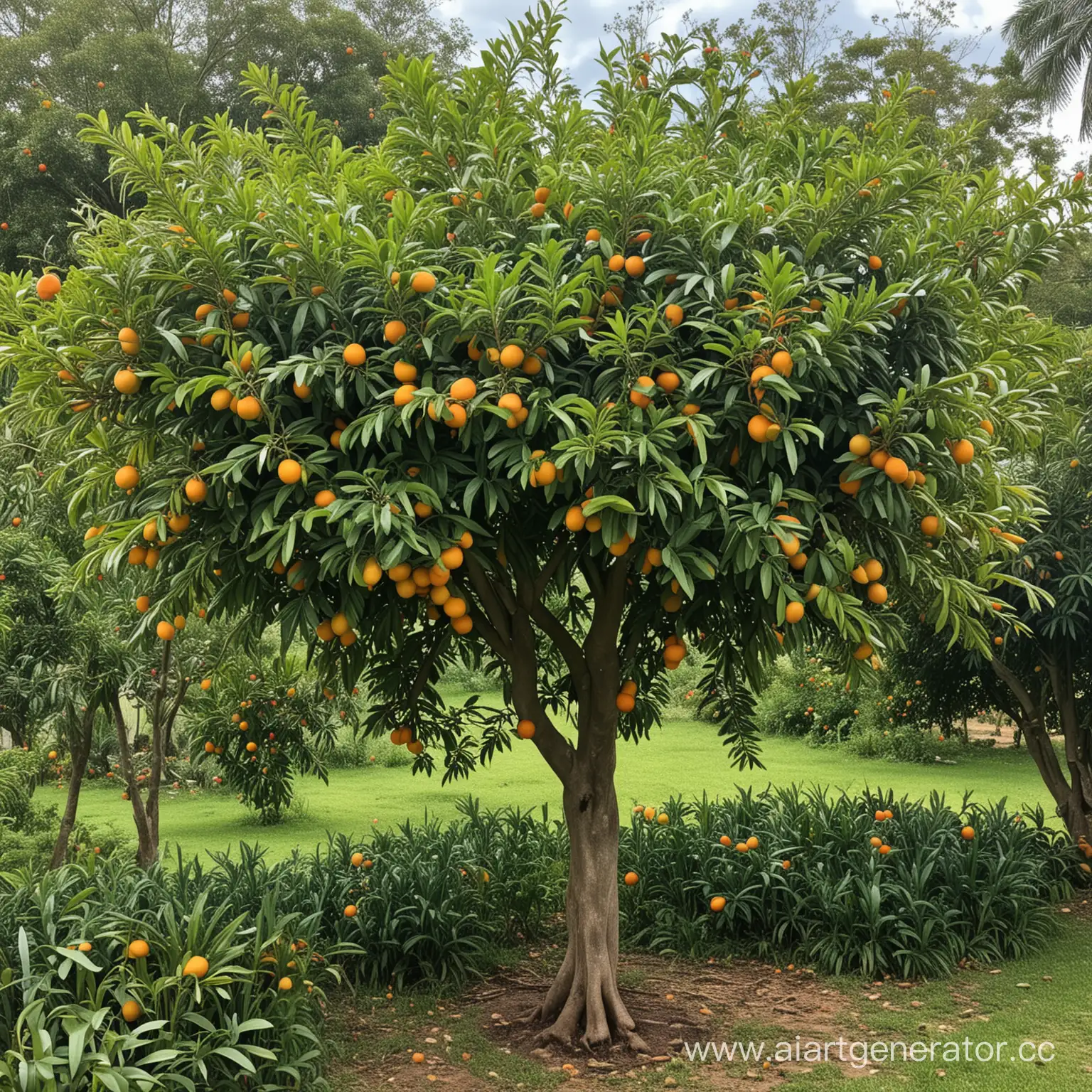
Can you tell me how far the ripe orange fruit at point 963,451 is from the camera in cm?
350

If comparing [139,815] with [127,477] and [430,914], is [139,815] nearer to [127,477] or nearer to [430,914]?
[430,914]

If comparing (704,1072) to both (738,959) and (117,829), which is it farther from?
(117,829)

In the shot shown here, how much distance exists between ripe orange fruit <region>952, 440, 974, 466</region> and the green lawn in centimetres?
602

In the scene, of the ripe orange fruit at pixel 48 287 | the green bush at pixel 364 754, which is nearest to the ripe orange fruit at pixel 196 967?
the ripe orange fruit at pixel 48 287

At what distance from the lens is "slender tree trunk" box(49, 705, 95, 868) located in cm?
613

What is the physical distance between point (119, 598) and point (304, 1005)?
256 centimetres

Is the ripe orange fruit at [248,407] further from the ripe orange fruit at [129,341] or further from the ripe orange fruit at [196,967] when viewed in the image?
the ripe orange fruit at [196,967]

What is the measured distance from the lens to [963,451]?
3510mm

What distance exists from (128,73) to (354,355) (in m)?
17.6

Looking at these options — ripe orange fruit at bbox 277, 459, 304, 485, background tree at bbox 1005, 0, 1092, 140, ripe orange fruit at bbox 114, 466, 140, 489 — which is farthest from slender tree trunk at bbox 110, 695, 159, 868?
background tree at bbox 1005, 0, 1092, 140

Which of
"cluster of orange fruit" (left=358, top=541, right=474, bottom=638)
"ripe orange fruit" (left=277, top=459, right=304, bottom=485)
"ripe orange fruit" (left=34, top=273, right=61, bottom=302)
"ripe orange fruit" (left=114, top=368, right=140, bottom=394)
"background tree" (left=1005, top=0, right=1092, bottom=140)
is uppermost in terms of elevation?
"background tree" (left=1005, top=0, right=1092, bottom=140)

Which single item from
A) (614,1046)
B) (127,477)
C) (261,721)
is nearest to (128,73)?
(261,721)

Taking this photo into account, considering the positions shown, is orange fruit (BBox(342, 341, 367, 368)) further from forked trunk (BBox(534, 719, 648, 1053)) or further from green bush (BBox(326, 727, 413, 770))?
green bush (BBox(326, 727, 413, 770))

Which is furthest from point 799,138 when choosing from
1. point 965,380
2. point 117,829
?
point 117,829
